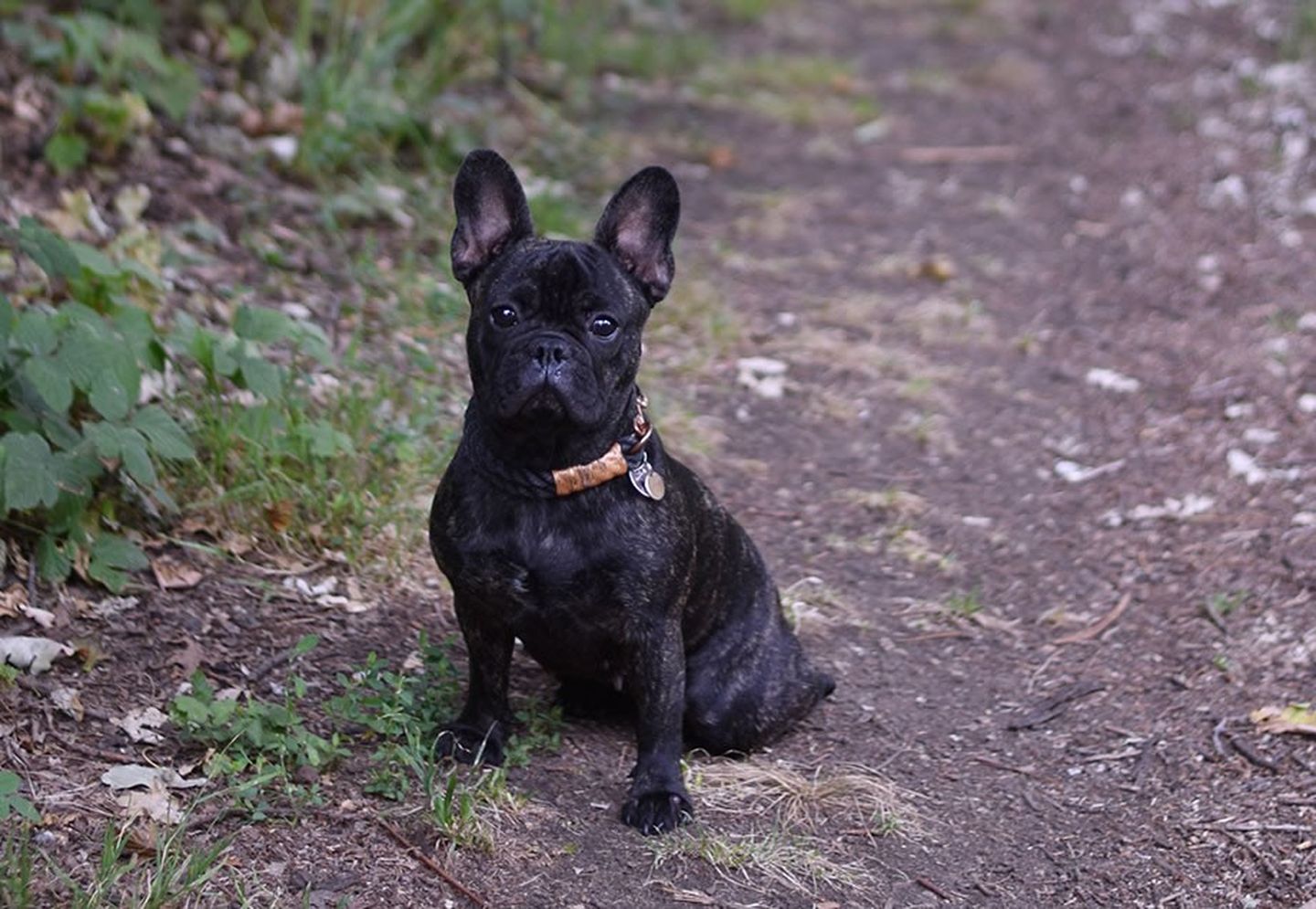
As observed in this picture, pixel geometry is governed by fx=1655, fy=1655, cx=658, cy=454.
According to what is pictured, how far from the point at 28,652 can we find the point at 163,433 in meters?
0.75

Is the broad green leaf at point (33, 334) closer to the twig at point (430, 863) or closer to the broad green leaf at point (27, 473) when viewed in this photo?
the broad green leaf at point (27, 473)

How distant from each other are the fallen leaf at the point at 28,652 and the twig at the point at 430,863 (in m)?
1.00

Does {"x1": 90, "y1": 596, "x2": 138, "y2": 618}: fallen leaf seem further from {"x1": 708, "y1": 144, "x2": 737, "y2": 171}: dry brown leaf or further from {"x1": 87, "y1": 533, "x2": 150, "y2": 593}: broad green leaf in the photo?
{"x1": 708, "y1": 144, "x2": 737, "y2": 171}: dry brown leaf

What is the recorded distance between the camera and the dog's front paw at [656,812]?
13.3ft

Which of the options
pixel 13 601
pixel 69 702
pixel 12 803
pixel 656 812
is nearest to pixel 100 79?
pixel 13 601

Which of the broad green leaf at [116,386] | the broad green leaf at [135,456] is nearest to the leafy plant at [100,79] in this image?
the broad green leaf at [116,386]

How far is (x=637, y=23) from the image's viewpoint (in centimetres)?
1235

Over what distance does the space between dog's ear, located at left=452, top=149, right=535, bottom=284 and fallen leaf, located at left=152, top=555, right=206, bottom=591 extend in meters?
1.35

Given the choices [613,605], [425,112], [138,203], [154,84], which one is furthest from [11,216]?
[613,605]

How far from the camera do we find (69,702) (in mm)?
4125

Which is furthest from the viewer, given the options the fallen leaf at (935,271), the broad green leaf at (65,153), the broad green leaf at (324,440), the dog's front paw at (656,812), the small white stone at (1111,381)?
the fallen leaf at (935,271)

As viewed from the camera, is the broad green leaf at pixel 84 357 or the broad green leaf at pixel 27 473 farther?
the broad green leaf at pixel 84 357

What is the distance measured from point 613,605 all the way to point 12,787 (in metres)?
1.41

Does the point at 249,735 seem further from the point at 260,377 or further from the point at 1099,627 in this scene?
the point at 1099,627
